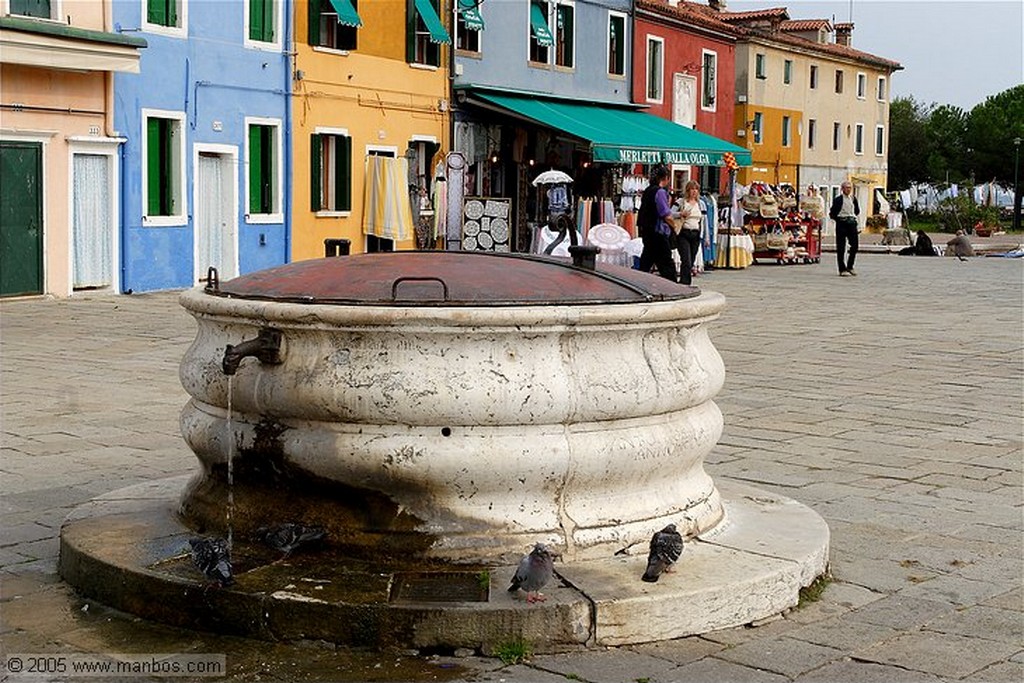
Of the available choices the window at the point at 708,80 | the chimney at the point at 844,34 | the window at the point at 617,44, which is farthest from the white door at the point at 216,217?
the chimney at the point at 844,34

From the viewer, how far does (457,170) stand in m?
25.4

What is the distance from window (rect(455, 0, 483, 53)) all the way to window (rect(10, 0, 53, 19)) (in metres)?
10.3

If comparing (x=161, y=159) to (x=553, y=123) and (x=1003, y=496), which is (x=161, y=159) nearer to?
(x=553, y=123)

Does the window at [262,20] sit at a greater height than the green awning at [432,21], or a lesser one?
lesser

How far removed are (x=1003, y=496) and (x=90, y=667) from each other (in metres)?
4.63

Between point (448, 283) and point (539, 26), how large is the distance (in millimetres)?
25636

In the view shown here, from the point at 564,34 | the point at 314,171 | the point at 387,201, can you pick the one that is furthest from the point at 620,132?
the point at 314,171

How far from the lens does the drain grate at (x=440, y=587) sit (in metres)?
4.67

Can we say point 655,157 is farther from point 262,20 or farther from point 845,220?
point 262,20

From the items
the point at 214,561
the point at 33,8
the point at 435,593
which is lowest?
the point at 435,593

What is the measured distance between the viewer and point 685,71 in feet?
125

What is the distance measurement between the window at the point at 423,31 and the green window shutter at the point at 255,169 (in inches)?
177

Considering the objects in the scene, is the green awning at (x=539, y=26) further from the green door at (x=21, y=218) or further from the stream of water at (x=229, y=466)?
the stream of water at (x=229, y=466)

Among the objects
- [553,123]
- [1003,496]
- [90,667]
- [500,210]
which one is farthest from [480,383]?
[553,123]
